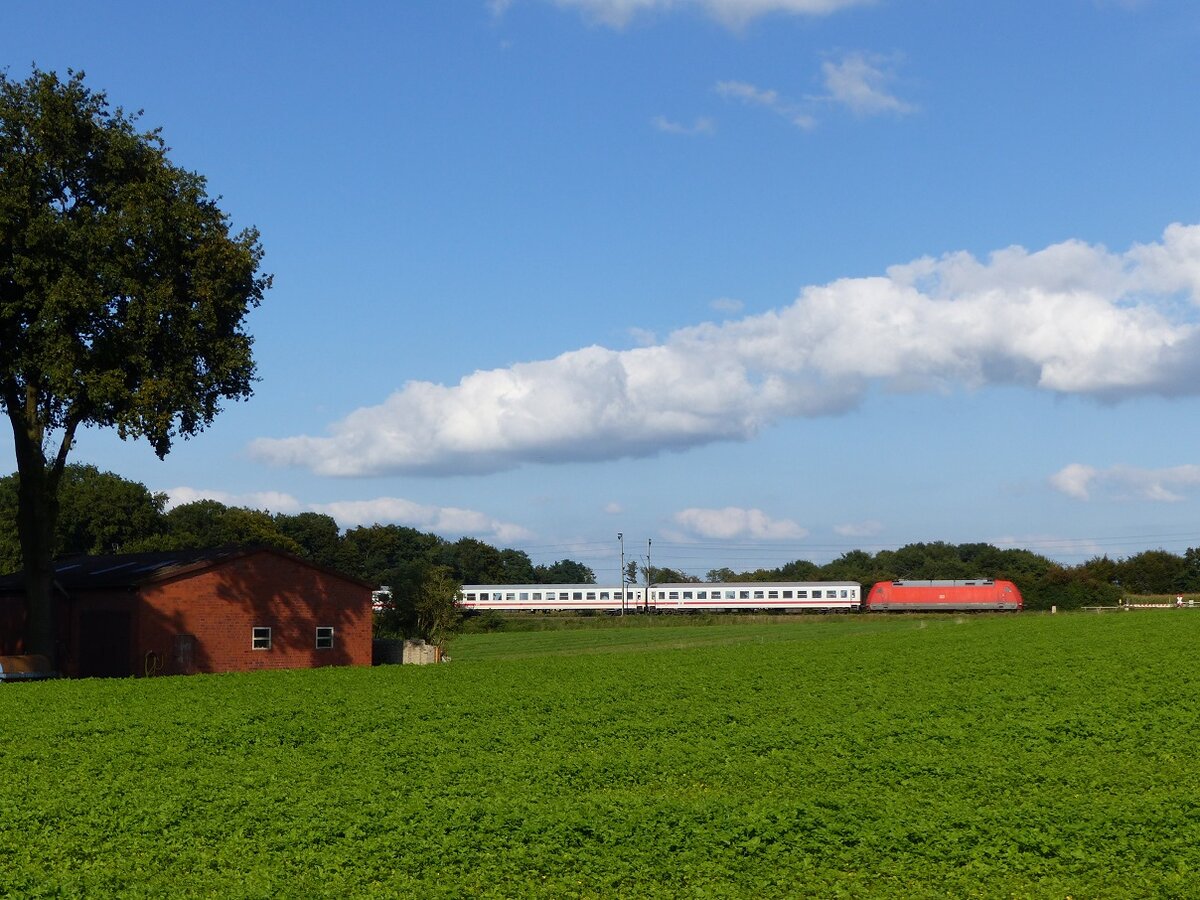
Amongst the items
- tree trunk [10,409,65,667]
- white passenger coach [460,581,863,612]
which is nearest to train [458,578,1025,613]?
white passenger coach [460,581,863,612]

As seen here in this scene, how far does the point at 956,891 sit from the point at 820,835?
84.0 inches

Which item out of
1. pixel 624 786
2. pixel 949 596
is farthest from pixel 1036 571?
pixel 624 786

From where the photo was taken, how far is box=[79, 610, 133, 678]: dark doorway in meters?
45.2

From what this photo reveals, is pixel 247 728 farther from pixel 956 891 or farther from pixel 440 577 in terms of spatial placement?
pixel 440 577

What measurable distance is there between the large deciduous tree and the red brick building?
3122 mm

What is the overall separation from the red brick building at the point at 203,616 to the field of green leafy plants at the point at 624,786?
10996mm

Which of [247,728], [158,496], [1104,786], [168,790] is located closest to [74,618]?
[247,728]

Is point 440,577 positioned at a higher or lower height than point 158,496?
lower

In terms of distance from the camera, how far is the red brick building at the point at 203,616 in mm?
45438

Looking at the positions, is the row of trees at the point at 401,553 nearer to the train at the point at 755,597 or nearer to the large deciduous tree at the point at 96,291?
the train at the point at 755,597

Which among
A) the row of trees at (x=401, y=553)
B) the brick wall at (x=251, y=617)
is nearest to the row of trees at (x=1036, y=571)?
the row of trees at (x=401, y=553)

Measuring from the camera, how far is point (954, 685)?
3014 cm

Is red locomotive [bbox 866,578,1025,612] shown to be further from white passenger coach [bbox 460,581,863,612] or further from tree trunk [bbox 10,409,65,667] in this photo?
tree trunk [bbox 10,409,65,667]

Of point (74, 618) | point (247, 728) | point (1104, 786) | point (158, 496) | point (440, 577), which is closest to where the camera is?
point (1104, 786)
